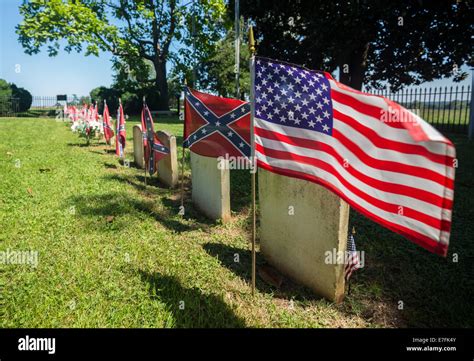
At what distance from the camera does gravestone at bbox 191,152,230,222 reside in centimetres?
551

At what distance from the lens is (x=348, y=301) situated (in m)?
3.57

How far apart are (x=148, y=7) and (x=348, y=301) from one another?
102 ft

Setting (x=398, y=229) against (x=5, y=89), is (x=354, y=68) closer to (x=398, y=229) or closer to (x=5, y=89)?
(x=398, y=229)

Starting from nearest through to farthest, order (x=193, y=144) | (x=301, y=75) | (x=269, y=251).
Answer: (x=301, y=75), (x=269, y=251), (x=193, y=144)

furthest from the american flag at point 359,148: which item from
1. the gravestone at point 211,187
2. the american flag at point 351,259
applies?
the gravestone at point 211,187

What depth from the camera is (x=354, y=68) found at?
611 inches

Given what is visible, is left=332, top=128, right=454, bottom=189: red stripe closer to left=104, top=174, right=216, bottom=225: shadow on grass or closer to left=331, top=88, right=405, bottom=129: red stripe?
left=331, top=88, right=405, bottom=129: red stripe

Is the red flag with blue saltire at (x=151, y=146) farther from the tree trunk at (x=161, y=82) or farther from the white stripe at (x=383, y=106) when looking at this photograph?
the tree trunk at (x=161, y=82)

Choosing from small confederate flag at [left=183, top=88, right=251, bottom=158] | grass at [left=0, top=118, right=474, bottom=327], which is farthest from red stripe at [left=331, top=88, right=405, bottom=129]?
grass at [left=0, top=118, right=474, bottom=327]

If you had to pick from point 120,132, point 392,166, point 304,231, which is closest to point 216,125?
point 304,231

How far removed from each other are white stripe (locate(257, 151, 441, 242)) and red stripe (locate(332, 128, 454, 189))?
0.31 m

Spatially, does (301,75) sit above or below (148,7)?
below
